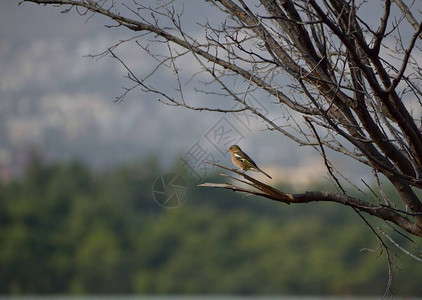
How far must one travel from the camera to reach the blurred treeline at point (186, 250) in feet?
197

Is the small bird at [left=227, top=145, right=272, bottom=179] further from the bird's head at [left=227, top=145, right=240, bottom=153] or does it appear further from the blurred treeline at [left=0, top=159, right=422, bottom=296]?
the blurred treeline at [left=0, top=159, right=422, bottom=296]

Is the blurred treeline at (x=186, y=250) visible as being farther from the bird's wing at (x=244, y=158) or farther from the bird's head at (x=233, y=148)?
the bird's wing at (x=244, y=158)

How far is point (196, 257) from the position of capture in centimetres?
5953

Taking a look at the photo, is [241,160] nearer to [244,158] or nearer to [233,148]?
[244,158]

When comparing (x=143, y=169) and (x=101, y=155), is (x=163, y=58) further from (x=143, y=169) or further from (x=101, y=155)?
(x=101, y=155)

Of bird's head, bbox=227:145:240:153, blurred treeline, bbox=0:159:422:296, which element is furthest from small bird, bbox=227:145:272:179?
blurred treeline, bbox=0:159:422:296

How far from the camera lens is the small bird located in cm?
672

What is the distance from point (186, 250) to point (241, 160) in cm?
5502

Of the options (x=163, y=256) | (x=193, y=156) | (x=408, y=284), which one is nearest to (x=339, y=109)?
(x=193, y=156)

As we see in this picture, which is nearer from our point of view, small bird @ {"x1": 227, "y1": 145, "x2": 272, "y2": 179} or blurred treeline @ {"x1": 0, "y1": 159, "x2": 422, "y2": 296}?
small bird @ {"x1": 227, "y1": 145, "x2": 272, "y2": 179}

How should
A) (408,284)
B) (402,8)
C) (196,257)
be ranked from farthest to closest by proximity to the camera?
(196,257)
(408,284)
(402,8)

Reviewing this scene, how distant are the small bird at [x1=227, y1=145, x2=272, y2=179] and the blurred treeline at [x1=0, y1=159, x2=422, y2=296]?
5069cm

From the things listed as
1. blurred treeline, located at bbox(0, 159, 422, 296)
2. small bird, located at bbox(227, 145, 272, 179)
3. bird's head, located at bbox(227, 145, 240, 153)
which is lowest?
small bird, located at bbox(227, 145, 272, 179)

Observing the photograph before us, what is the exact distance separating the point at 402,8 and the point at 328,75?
2.68ft
